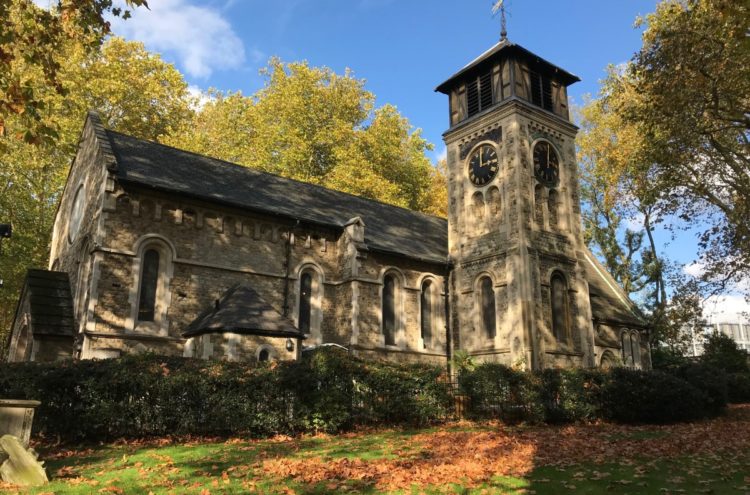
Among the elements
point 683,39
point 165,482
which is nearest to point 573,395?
point 683,39

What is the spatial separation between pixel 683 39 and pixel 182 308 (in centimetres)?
1746

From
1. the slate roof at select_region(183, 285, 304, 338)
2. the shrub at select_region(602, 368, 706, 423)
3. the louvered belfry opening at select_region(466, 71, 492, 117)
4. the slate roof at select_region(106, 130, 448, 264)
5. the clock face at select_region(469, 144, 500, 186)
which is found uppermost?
the louvered belfry opening at select_region(466, 71, 492, 117)

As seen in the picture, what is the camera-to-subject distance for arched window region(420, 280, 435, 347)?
25109 millimetres

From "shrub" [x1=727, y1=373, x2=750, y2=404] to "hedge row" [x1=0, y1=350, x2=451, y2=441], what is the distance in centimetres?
1869

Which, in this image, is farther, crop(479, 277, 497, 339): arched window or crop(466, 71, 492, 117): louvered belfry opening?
crop(466, 71, 492, 117): louvered belfry opening

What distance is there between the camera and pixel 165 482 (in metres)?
8.17

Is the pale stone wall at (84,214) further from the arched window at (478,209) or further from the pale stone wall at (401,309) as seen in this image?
the arched window at (478,209)

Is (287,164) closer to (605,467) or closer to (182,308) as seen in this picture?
(182,308)

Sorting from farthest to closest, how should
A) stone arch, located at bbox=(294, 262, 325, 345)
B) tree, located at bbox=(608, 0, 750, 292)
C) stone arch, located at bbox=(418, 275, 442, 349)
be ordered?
stone arch, located at bbox=(418, 275, 442, 349) → stone arch, located at bbox=(294, 262, 325, 345) → tree, located at bbox=(608, 0, 750, 292)

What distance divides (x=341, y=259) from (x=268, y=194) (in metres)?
4.19

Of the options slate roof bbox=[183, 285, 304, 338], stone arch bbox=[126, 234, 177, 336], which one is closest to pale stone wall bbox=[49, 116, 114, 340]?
stone arch bbox=[126, 234, 177, 336]

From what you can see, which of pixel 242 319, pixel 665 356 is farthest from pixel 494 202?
pixel 665 356

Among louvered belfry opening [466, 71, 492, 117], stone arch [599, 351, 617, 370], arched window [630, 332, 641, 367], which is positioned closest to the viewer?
louvered belfry opening [466, 71, 492, 117]

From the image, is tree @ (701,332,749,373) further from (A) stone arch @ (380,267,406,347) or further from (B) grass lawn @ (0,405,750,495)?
(B) grass lawn @ (0,405,750,495)
